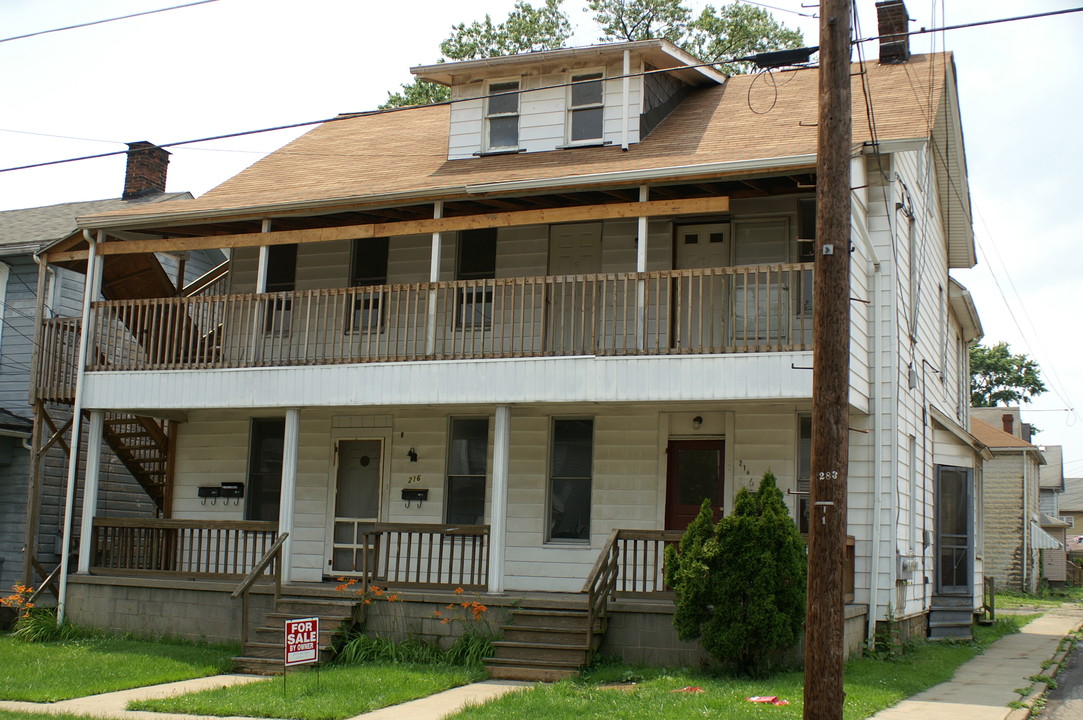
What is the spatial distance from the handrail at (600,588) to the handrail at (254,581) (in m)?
4.29

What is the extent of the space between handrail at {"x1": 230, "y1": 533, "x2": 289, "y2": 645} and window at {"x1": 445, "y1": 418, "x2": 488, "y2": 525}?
2856mm

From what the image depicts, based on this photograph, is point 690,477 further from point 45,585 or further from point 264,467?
point 45,585

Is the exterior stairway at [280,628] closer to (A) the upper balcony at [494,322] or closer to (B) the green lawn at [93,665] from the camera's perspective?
(B) the green lawn at [93,665]

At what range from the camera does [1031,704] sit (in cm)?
1152

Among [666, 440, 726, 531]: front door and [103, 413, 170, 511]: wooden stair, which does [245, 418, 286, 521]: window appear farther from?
[666, 440, 726, 531]: front door

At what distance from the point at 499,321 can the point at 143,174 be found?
42.5 ft

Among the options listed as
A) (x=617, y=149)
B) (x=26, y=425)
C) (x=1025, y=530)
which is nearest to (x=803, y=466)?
(x=617, y=149)

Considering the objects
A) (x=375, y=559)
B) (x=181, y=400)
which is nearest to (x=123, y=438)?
(x=181, y=400)

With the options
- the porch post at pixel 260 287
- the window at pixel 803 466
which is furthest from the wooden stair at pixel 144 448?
the window at pixel 803 466

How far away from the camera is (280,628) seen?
552 inches

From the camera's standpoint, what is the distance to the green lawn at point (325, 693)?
34.9ft

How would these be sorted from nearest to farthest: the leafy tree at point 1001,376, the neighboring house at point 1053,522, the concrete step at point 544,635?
the concrete step at point 544,635 → the neighboring house at point 1053,522 → the leafy tree at point 1001,376

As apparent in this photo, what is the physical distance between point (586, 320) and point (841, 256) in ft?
24.5

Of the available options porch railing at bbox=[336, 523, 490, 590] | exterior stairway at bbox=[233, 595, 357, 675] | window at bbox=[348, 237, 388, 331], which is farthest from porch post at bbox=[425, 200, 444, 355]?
exterior stairway at bbox=[233, 595, 357, 675]
